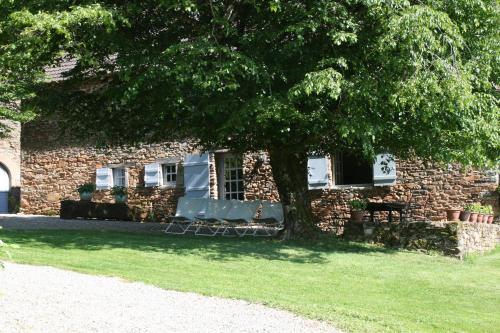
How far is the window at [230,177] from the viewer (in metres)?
17.4

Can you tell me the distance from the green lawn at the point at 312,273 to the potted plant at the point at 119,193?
6069mm

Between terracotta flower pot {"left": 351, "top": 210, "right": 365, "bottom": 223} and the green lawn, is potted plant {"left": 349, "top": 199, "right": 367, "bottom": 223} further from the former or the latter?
the green lawn

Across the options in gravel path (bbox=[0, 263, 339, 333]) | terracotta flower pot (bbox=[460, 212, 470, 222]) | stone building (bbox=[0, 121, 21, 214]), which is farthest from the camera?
stone building (bbox=[0, 121, 21, 214])

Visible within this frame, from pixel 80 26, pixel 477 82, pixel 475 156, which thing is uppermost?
pixel 80 26

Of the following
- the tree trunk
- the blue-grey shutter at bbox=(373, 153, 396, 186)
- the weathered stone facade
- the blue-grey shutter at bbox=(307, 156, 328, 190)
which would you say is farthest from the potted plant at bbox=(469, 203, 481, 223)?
the blue-grey shutter at bbox=(307, 156, 328, 190)

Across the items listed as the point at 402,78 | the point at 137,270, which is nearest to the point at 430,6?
the point at 402,78

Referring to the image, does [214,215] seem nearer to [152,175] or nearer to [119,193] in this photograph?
[152,175]

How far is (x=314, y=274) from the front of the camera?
350 inches

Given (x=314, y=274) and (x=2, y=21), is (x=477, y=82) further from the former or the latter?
(x=2, y=21)

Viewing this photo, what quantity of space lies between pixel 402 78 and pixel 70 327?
6363mm

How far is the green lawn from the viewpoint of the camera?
6.59 m

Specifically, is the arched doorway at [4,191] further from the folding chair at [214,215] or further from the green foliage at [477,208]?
the green foliage at [477,208]

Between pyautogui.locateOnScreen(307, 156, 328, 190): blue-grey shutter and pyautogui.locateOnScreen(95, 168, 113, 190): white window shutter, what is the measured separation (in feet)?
21.8

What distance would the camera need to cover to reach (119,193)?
18641 mm
